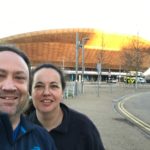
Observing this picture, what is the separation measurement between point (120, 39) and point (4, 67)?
452ft

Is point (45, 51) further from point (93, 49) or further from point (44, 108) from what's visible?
point (44, 108)

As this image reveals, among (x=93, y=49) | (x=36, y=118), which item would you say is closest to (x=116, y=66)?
(x=93, y=49)

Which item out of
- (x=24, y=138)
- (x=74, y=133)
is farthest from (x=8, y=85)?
(x=74, y=133)

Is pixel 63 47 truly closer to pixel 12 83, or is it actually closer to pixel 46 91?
pixel 46 91

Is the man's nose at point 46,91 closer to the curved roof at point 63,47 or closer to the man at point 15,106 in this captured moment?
the man at point 15,106

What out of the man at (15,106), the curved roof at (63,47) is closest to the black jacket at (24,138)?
the man at (15,106)

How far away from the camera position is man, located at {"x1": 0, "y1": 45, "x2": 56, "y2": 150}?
2348 mm

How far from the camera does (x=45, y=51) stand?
130875 mm

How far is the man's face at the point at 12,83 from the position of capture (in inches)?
96.3

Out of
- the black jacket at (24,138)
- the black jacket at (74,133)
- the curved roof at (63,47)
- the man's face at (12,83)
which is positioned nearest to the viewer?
the black jacket at (24,138)

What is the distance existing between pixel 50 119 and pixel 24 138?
1110mm

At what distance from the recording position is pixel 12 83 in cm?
248

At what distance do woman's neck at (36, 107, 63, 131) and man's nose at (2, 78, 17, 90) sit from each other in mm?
1129

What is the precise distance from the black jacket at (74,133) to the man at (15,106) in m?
0.85
